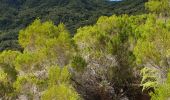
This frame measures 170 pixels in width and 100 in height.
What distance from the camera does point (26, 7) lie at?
124750mm

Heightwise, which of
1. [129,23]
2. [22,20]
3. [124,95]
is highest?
[129,23]

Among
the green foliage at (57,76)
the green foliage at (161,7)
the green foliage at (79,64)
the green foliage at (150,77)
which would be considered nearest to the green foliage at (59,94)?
the green foliage at (57,76)

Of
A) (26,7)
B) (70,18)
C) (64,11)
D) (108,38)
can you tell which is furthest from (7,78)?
(26,7)

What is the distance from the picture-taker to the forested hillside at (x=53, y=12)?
92.3 metres

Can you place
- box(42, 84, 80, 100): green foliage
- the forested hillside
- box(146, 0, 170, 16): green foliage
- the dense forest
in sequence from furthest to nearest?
the forested hillside
box(146, 0, 170, 16): green foliage
the dense forest
box(42, 84, 80, 100): green foliage

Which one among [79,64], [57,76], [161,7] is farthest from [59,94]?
[161,7]

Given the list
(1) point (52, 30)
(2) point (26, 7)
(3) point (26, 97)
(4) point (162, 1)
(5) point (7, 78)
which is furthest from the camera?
(2) point (26, 7)

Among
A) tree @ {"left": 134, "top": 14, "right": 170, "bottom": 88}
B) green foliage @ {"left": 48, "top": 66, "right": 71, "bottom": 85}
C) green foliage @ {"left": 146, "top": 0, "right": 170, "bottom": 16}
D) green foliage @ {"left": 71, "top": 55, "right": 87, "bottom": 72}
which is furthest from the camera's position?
green foliage @ {"left": 146, "top": 0, "right": 170, "bottom": 16}

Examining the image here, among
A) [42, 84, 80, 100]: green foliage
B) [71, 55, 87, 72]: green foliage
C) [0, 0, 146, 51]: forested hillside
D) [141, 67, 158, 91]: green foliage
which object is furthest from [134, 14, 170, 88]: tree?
[0, 0, 146, 51]: forested hillside

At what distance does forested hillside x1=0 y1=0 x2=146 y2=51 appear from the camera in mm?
92269

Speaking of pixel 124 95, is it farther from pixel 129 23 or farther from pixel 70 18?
pixel 70 18

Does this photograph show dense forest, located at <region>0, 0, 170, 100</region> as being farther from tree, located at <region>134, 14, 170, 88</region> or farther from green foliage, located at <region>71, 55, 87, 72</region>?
tree, located at <region>134, 14, 170, 88</region>

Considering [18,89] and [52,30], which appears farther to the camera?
[52,30]

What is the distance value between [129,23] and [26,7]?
341ft
